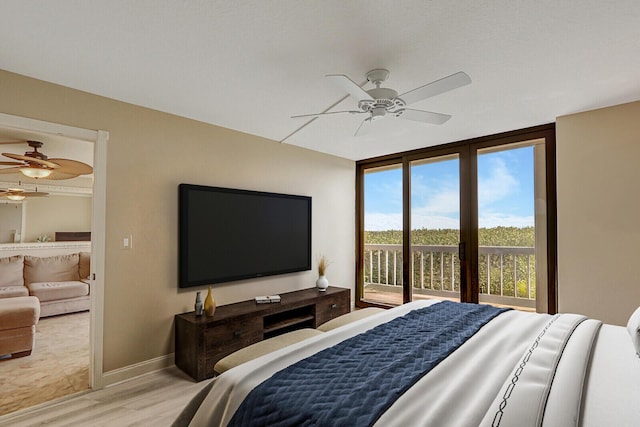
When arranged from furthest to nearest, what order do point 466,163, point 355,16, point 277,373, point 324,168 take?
point 324,168 → point 466,163 → point 355,16 → point 277,373

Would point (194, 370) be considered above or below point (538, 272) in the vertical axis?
below

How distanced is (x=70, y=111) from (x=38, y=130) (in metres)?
0.27

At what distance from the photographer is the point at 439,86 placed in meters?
1.97

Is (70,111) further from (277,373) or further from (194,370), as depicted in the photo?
(277,373)

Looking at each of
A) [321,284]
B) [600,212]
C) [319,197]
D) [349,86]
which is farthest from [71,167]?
[600,212]

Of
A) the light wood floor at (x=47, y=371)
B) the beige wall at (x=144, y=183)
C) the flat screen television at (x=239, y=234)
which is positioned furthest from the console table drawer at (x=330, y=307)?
the light wood floor at (x=47, y=371)

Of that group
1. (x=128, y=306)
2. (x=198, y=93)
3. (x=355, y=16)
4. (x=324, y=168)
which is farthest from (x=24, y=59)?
(x=324, y=168)

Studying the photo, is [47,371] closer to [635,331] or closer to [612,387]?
[612,387]

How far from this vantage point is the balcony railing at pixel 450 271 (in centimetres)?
391

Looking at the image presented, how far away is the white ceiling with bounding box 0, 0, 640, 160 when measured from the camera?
1.69 metres

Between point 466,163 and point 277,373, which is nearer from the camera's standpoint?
point 277,373

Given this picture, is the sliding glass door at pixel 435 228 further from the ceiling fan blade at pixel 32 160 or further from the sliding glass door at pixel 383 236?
the ceiling fan blade at pixel 32 160

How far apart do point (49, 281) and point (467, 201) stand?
248 inches

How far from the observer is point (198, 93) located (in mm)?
2705
